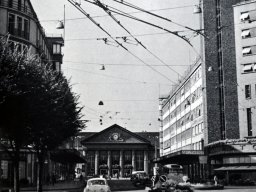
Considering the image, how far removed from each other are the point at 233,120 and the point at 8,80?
44.9m

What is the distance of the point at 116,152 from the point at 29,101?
315 feet

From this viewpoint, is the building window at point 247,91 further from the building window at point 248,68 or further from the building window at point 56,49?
the building window at point 56,49

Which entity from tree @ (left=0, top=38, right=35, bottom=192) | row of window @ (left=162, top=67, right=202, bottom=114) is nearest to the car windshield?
tree @ (left=0, top=38, right=35, bottom=192)

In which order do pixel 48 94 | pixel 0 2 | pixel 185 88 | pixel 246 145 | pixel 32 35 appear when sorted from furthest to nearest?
1. pixel 185 88
2. pixel 246 145
3. pixel 32 35
4. pixel 0 2
5. pixel 48 94

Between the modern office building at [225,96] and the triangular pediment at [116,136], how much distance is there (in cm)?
4783

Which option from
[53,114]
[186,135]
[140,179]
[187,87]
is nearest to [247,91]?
A: [140,179]

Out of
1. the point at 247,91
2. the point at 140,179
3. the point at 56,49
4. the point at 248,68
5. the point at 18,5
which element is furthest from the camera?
the point at 56,49

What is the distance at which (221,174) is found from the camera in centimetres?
6275

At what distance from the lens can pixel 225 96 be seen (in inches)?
2534

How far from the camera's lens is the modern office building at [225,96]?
6000 centimetres

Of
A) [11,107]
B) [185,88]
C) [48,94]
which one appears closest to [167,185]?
[48,94]

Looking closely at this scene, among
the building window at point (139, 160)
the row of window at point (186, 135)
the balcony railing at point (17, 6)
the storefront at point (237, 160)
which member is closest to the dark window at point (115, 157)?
the building window at point (139, 160)

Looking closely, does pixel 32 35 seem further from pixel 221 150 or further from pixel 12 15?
pixel 221 150

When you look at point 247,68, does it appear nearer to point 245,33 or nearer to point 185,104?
point 245,33
